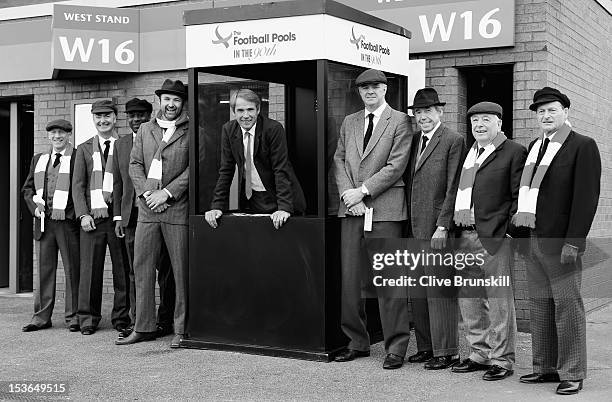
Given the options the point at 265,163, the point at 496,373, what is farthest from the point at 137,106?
the point at 496,373

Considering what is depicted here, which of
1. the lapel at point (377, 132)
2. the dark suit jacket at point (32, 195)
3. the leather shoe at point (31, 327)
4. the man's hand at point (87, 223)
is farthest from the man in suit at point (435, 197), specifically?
the leather shoe at point (31, 327)

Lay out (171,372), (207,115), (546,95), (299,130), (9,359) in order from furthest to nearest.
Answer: (299,130), (207,115), (9,359), (171,372), (546,95)

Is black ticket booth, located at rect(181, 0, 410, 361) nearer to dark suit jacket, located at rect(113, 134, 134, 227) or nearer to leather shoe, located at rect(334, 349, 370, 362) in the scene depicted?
leather shoe, located at rect(334, 349, 370, 362)

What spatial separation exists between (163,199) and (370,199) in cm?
183

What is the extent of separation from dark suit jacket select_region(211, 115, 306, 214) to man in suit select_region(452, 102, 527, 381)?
4.82 feet

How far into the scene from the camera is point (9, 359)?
22.8 feet

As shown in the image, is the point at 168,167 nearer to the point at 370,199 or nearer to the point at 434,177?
the point at 370,199

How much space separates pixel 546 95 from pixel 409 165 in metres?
1.32

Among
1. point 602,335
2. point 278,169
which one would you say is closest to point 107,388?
point 278,169

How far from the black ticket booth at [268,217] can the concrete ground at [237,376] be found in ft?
0.86

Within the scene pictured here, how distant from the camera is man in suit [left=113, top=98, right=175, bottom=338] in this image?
7797 millimetres

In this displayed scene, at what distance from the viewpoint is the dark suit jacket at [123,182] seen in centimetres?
778

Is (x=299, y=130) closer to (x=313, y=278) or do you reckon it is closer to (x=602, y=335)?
(x=313, y=278)

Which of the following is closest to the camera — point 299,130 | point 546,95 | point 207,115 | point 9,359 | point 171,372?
point 546,95
